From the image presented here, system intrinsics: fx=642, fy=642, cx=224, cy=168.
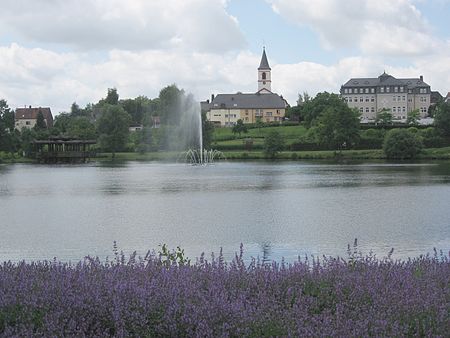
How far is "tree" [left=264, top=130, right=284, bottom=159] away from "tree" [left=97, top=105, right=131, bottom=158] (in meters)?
28.1

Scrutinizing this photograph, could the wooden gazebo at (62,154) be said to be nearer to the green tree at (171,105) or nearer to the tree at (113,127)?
the tree at (113,127)

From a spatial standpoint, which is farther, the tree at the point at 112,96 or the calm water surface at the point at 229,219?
the tree at the point at 112,96

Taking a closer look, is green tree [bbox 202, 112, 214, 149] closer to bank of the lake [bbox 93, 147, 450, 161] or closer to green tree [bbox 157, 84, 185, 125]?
bank of the lake [bbox 93, 147, 450, 161]

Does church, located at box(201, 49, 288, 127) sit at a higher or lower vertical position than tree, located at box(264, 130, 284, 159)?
higher

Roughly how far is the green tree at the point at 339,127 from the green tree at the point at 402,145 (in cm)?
859

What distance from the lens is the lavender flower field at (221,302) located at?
22.5 feet

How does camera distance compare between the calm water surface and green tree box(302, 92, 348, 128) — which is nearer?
the calm water surface

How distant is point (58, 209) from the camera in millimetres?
34250

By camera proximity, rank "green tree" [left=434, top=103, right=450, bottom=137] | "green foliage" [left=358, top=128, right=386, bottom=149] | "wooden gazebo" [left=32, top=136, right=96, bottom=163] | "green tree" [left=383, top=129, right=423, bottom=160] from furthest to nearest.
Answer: "wooden gazebo" [left=32, top=136, right=96, bottom=163]
"green foliage" [left=358, top=128, right=386, bottom=149]
"green tree" [left=434, top=103, right=450, bottom=137]
"green tree" [left=383, top=129, right=423, bottom=160]

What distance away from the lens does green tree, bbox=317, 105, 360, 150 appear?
108 m

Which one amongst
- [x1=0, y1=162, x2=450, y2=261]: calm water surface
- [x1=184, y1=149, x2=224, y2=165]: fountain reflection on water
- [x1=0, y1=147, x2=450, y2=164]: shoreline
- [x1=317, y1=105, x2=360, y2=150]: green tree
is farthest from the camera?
[x1=317, y1=105, x2=360, y2=150]: green tree

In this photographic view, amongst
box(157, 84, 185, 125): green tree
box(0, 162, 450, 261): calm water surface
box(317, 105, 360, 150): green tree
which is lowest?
box(0, 162, 450, 261): calm water surface

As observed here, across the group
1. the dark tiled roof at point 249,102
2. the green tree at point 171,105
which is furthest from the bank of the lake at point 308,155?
the dark tiled roof at point 249,102

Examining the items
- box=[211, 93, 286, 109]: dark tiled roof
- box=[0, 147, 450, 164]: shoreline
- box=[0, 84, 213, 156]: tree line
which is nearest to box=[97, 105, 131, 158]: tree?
box=[0, 84, 213, 156]: tree line
